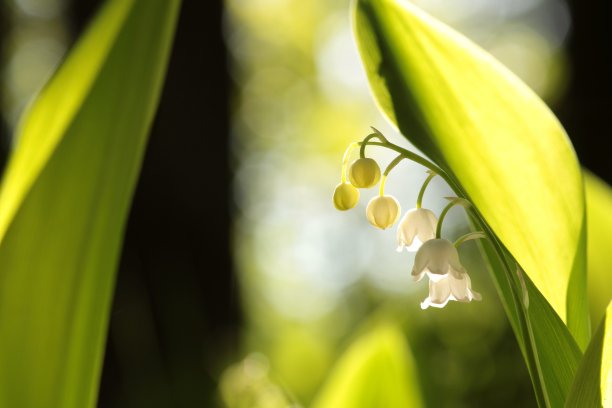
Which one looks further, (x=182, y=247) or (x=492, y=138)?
(x=182, y=247)

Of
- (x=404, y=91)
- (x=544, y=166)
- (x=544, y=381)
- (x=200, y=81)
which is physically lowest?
(x=544, y=381)

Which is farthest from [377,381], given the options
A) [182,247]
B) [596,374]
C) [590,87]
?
[590,87]

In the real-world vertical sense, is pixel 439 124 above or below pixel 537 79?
above

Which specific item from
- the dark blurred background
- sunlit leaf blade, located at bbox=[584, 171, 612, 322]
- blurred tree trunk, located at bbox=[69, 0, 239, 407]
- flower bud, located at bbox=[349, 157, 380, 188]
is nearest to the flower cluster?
flower bud, located at bbox=[349, 157, 380, 188]

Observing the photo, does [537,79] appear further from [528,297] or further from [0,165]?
[528,297]

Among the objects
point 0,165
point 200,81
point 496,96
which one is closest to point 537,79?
point 200,81

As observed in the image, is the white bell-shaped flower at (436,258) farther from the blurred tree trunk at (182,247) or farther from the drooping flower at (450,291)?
the blurred tree trunk at (182,247)

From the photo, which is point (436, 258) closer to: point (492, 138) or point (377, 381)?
point (492, 138)
